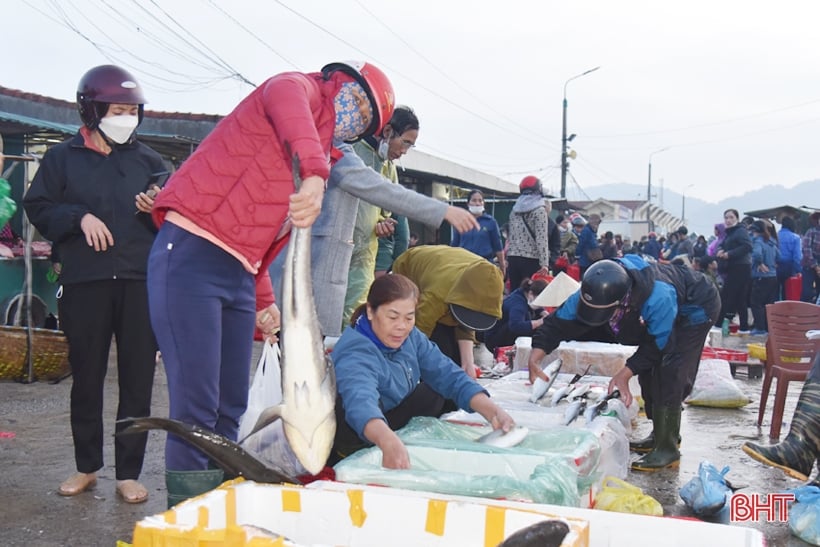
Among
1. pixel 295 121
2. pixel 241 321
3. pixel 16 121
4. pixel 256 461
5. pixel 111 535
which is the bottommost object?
pixel 111 535

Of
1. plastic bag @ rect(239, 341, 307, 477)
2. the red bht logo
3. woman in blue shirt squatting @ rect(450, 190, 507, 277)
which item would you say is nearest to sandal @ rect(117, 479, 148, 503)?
plastic bag @ rect(239, 341, 307, 477)

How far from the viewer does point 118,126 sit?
356 cm

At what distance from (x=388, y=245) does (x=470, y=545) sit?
4.88 metres

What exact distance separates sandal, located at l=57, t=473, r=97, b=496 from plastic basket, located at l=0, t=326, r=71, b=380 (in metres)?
3.09

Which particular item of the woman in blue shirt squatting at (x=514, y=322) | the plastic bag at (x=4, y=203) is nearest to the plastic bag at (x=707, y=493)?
the woman in blue shirt squatting at (x=514, y=322)

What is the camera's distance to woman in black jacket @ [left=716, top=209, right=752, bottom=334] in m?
12.6

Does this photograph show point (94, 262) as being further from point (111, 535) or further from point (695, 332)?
point (695, 332)

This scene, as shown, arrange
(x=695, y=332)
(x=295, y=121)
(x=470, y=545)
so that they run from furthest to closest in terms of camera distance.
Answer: (x=695, y=332) → (x=295, y=121) → (x=470, y=545)

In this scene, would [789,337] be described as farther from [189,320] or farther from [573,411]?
[189,320]

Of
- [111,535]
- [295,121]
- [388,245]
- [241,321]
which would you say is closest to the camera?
[295,121]

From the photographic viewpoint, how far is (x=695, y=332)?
15.9 ft

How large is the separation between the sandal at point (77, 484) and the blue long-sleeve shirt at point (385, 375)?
1.42 m

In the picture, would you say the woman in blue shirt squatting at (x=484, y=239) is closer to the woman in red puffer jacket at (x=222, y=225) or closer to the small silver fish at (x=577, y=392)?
the small silver fish at (x=577, y=392)

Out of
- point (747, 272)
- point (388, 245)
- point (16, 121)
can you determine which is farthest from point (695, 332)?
point (747, 272)
